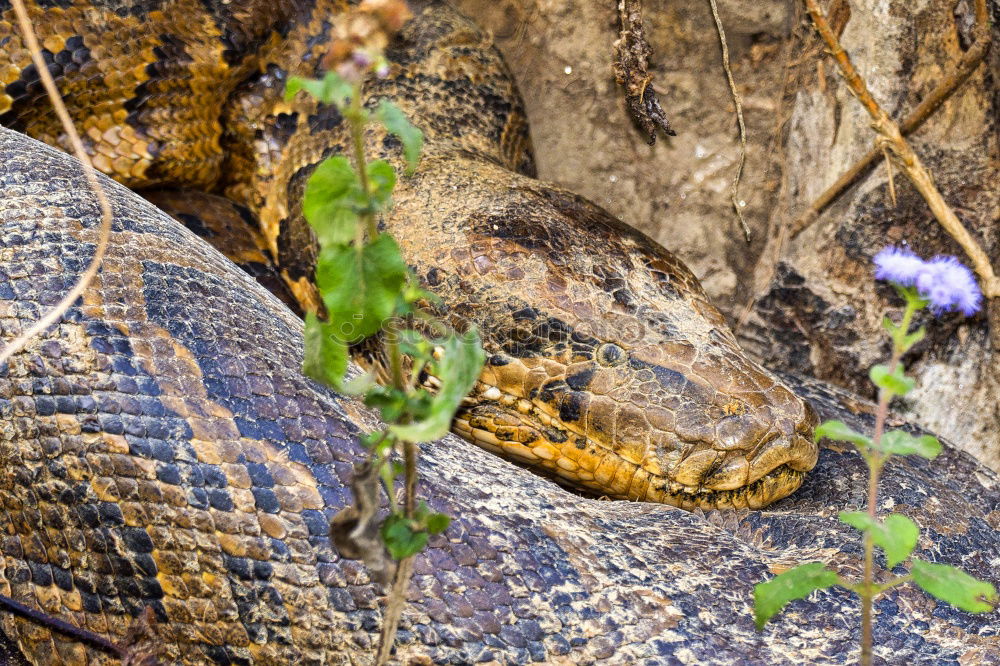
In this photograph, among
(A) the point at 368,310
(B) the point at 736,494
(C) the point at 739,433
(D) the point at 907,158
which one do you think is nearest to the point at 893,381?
(A) the point at 368,310

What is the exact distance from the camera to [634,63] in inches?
158

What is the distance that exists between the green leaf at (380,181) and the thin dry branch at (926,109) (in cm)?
309

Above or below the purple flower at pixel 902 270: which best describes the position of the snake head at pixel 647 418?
above

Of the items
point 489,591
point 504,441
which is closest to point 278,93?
point 504,441

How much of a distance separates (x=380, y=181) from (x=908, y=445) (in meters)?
1.01

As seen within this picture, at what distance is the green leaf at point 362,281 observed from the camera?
157 centimetres

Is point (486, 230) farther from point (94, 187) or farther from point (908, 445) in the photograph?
point (908, 445)

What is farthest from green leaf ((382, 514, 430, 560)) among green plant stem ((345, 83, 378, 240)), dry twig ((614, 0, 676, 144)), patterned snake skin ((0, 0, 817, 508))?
dry twig ((614, 0, 676, 144))

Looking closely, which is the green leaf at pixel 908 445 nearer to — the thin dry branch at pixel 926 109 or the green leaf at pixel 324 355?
the green leaf at pixel 324 355

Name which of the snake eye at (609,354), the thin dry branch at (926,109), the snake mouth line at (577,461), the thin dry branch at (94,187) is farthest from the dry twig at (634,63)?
the thin dry branch at (94,187)

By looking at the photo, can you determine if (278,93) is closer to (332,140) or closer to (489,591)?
(332,140)

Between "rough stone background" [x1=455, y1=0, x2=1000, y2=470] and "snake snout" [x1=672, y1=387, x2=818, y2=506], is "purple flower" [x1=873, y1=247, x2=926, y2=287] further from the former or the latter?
"rough stone background" [x1=455, y1=0, x2=1000, y2=470]

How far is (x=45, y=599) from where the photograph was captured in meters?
2.33

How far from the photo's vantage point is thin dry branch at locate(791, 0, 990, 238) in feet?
12.7
